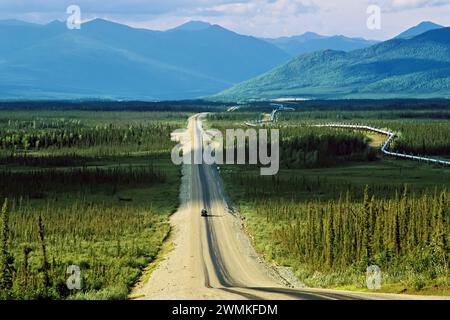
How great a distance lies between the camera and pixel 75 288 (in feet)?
194

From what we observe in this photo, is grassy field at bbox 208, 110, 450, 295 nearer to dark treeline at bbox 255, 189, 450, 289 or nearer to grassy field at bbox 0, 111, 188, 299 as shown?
dark treeline at bbox 255, 189, 450, 289

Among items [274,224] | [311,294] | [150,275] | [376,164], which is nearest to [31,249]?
[150,275]

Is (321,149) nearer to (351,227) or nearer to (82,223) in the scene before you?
(82,223)

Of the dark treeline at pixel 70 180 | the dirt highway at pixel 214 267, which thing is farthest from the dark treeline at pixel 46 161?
the dirt highway at pixel 214 267

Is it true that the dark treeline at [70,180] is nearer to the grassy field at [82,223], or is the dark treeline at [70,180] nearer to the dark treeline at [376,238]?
the grassy field at [82,223]

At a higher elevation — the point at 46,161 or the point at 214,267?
the point at 46,161

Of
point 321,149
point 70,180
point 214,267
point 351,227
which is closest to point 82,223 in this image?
point 214,267

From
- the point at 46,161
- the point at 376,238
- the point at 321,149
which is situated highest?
the point at 321,149

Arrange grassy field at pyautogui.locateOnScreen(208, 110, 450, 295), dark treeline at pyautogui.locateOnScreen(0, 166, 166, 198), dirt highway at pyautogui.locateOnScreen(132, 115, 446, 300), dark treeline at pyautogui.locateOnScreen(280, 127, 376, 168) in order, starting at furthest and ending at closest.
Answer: dark treeline at pyautogui.locateOnScreen(280, 127, 376, 168) < dark treeline at pyautogui.locateOnScreen(0, 166, 166, 198) < grassy field at pyautogui.locateOnScreen(208, 110, 450, 295) < dirt highway at pyautogui.locateOnScreen(132, 115, 446, 300)

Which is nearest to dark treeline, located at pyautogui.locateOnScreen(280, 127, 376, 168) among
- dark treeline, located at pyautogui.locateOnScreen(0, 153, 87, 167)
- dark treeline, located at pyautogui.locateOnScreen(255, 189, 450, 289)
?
dark treeline, located at pyautogui.locateOnScreen(0, 153, 87, 167)

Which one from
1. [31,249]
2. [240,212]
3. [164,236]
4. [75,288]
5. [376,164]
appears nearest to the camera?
[75,288]

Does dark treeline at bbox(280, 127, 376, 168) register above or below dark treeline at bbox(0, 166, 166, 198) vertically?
above

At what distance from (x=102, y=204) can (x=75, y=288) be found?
44271mm
